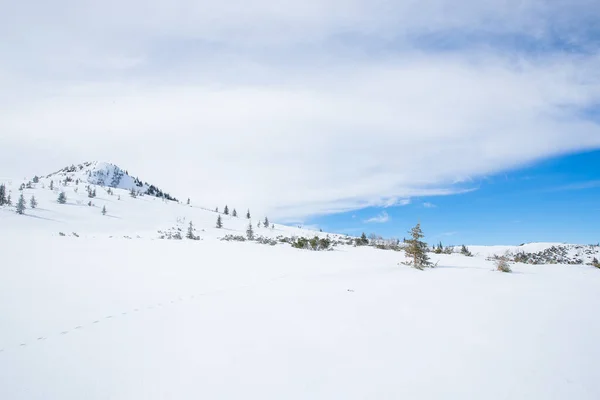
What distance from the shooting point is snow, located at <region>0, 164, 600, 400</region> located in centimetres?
400

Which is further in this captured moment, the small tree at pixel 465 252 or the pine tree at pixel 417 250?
the small tree at pixel 465 252

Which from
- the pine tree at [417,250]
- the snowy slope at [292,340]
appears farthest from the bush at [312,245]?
the snowy slope at [292,340]

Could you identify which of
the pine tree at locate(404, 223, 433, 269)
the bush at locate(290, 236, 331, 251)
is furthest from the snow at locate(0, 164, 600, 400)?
the bush at locate(290, 236, 331, 251)

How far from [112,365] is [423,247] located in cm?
1472

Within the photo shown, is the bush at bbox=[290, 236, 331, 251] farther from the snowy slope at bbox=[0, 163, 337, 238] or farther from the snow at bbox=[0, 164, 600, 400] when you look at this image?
the snowy slope at bbox=[0, 163, 337, 238]

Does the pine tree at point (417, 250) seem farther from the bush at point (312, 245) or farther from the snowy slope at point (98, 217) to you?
the snowy slope at point (98, 217)

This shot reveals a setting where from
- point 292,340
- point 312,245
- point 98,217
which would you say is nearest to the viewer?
point 292,340

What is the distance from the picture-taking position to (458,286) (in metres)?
10.4

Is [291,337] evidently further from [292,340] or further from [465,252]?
[465,252]

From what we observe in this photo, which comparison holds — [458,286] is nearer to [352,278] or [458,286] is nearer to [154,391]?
[352,278]

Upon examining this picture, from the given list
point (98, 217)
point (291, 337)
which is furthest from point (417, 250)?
point (98, 217)

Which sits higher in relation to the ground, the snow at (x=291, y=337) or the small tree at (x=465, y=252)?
the snow at (x=291, y=337)

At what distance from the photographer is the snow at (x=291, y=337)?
4.00 m

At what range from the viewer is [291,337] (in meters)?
5.57
